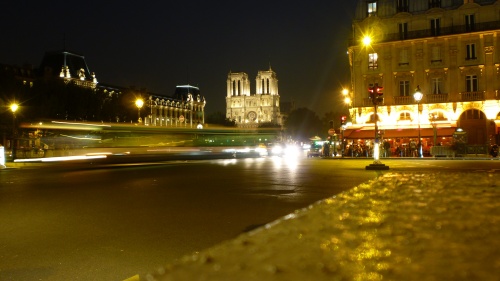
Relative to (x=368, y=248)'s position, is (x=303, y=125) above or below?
above

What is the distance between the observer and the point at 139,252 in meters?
6.17

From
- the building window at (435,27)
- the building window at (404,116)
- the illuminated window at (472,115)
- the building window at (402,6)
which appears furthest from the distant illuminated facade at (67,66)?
the illuminated window at (472,115)

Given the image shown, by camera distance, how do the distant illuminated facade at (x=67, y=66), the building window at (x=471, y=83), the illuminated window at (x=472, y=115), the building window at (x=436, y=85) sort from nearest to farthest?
the illuminated window at (x=472, y=115) → the building window at (x=471, y=83) → the building window at (x=436, y=85) → the distant illuminated facade at (x=67, y=66)

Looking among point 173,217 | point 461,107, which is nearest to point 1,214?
point 173,217

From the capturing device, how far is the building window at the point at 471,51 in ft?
146

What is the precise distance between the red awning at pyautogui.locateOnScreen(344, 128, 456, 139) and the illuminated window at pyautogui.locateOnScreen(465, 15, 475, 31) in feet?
32.4

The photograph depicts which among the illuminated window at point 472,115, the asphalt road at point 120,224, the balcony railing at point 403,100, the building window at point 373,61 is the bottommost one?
the asphalt road at point 120,224

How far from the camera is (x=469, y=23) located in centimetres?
4506

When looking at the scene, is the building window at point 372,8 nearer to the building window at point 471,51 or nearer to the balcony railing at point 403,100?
the balcony railing at point 403,100

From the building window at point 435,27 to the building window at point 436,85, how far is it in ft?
14.4

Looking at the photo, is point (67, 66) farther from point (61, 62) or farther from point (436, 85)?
point (436, 85)

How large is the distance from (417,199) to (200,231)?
Answer: 4.52 meters

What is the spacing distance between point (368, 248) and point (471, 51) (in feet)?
157

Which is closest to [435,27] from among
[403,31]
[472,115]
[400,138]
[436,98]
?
[403,31]
